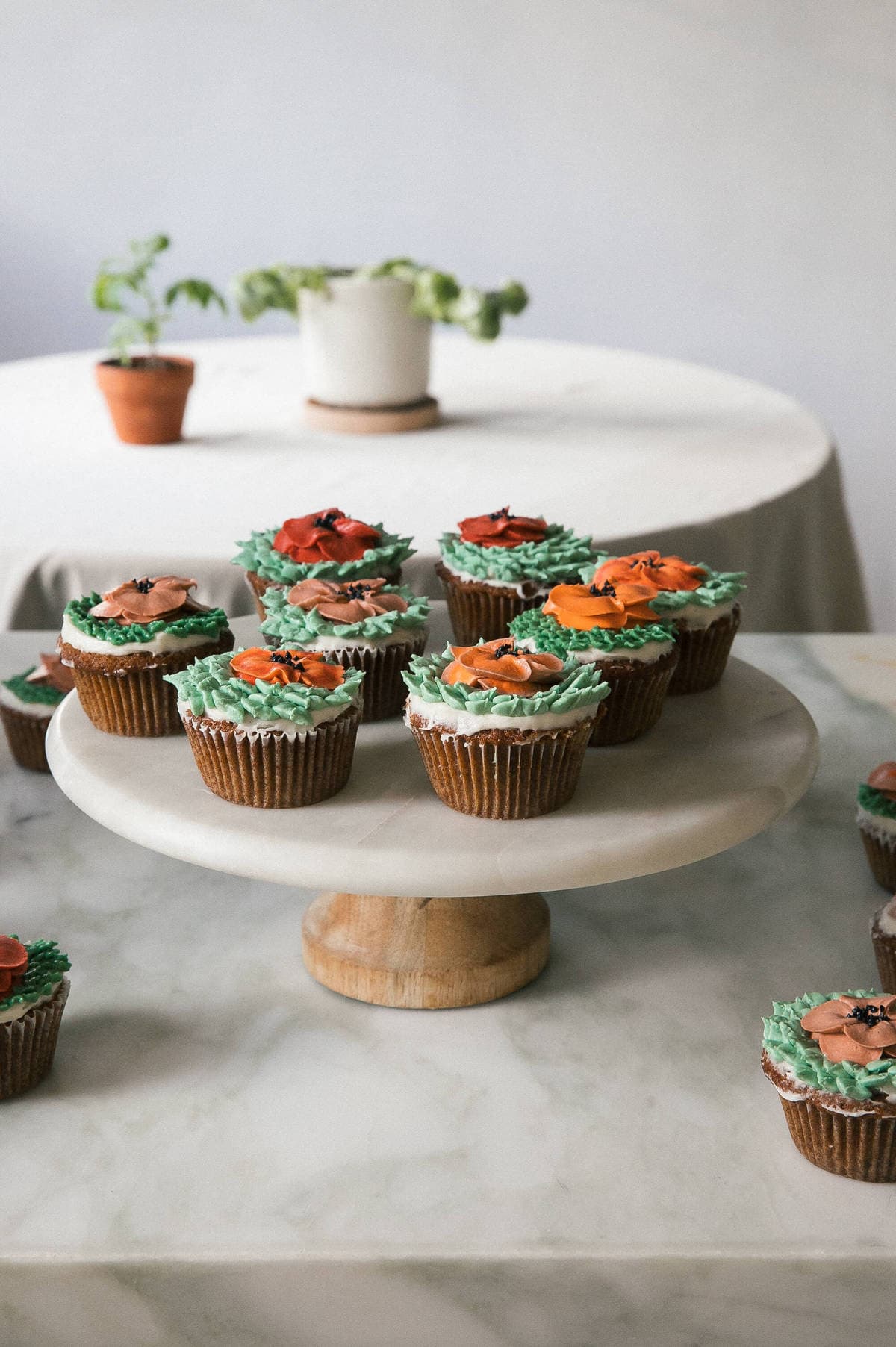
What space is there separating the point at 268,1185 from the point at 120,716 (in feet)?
1.65

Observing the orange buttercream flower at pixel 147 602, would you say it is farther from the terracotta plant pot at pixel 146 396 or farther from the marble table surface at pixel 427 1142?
the terracotta plant pot at pixel 146 396

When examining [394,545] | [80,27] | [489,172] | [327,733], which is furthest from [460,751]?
[80,27]

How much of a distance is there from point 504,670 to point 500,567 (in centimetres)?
34

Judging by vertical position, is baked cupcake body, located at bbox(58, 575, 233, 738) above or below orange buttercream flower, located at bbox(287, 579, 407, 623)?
below

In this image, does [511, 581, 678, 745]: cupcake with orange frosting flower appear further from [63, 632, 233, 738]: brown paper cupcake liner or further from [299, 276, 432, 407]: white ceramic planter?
[299, 276, 432, 407]: white ceramic planter

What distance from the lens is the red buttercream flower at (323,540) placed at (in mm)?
1645

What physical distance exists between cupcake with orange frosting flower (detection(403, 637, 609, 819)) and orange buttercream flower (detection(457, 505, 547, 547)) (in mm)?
381

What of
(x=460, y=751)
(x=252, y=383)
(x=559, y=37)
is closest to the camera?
(x=460, y=751)

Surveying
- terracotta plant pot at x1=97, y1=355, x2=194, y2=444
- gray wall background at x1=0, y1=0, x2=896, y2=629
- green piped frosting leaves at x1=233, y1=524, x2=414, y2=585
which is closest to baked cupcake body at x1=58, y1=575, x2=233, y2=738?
green piped frosting leaves at x1=233, y1=524, x2=414, y2=585

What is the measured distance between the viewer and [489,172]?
5316mm

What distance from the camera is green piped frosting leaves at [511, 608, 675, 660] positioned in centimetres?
139

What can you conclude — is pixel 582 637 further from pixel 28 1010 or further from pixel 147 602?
pixel 28 1010

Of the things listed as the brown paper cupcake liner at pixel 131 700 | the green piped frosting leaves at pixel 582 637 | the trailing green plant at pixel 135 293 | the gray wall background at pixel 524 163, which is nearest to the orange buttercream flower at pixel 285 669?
the brown paper cupcake liner at pixel 131 700

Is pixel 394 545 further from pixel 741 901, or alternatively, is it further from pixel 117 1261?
pixel 117 1261
